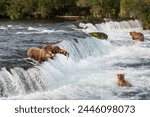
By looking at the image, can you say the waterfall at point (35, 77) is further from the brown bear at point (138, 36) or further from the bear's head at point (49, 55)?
the brown bear at point (138, 36)

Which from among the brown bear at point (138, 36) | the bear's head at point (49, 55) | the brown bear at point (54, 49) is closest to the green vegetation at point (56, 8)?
the brown bear at point (138, 36)

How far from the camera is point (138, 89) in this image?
15.7 m

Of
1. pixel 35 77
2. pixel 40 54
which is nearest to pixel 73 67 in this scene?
pixel 40 54

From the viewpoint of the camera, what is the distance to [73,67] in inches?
732

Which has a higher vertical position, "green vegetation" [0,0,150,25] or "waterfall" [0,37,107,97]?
"green vegetation" [0,0,150,25]

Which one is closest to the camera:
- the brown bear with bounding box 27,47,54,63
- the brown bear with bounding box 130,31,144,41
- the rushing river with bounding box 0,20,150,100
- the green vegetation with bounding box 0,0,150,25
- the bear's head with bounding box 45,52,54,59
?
the rushing river with bounding box 0,20,150,100

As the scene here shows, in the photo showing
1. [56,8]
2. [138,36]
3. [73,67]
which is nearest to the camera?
[73,67]

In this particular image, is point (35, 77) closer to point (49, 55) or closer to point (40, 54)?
point (40, 54)

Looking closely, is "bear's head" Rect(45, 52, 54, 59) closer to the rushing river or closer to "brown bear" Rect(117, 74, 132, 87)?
the rushing river

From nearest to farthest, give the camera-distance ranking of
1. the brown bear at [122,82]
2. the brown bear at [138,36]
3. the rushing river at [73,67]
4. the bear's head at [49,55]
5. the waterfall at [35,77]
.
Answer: the waterfall at [35,77] → the rushing river at [73,67] → the brown bear at [122,82] → the bear's head at [49,55] → the brown bear at [138,36]

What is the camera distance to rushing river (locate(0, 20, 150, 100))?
585 inches

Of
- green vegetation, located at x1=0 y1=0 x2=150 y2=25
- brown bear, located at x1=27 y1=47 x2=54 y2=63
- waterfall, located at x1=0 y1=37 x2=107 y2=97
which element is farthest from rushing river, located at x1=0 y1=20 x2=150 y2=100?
green vegetation, located at x1=0 y1=0 x2=150 y2=25

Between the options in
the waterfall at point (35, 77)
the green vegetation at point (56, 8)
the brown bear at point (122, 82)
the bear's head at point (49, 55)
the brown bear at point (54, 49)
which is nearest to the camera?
the waterfall at point (35, 77)

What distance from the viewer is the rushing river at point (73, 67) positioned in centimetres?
1486
